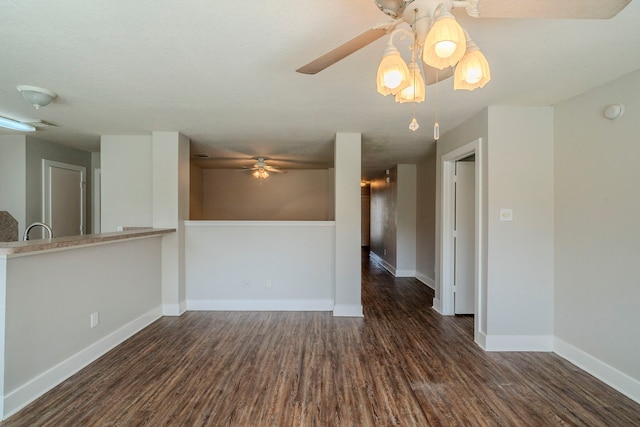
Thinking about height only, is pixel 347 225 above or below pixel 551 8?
below

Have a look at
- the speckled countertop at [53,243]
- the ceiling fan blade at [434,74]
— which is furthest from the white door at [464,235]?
the speckled countertop at [53,243]

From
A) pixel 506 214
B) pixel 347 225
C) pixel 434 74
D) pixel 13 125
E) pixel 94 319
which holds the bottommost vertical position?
pixel 94 319

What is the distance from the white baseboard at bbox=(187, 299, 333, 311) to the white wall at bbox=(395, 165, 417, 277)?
265 cm

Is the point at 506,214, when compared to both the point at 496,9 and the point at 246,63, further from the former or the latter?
the point at 246,63

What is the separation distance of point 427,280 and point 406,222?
1.27 meters

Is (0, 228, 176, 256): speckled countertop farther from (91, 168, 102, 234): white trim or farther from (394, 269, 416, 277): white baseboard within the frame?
(394, 269, 416, 277): white baseboard

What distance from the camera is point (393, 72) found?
1.20 metres

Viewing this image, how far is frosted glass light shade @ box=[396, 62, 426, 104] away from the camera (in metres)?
1.35

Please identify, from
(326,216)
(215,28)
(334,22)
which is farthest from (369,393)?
(326,216)

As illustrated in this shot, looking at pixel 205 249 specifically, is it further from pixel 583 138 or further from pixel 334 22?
pixel 583 138

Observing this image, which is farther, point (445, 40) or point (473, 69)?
point (473, 69)

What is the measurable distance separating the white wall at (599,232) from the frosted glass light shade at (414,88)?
6.60ft

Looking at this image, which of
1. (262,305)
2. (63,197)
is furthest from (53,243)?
(63,197)

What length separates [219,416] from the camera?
1.93 meters
